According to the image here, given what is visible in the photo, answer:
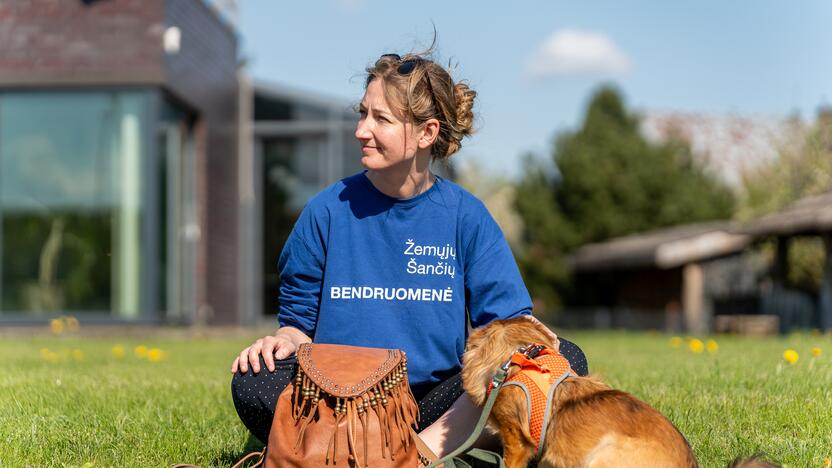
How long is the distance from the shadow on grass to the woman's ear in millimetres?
1680

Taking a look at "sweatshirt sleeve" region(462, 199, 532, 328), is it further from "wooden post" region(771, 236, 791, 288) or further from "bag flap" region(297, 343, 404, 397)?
"wooden post" region(771, 236, 791, 288)

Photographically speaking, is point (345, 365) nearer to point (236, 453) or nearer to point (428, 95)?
point (236, 453)

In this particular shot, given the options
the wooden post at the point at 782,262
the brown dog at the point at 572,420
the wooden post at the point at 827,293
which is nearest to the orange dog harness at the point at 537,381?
the brown dog at the point at 572,420

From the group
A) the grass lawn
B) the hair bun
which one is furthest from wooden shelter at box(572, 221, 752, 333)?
the hair bun

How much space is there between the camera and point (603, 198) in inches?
1268

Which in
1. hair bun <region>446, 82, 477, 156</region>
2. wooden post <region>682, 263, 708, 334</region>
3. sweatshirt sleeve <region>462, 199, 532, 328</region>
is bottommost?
wooden post <region>682, 263, 708, 334</region>

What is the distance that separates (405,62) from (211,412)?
7.57 ft

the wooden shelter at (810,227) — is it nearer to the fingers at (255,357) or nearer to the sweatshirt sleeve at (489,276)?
the sweatshirt sleeve at (489,276)

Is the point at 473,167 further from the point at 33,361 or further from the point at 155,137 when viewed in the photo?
the point at 33,361

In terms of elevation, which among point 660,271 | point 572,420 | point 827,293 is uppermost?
point 572,420

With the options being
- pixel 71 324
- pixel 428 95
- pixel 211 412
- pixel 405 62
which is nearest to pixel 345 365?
pixel 428 95

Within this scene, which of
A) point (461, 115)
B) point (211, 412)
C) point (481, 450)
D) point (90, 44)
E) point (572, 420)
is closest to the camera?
point (572, 420)

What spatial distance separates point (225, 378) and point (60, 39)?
9078mm

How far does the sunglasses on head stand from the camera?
4.13 metres
